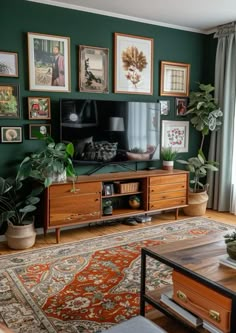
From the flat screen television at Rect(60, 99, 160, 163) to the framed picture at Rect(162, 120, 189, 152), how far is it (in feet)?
0.88

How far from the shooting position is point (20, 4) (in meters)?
3.43

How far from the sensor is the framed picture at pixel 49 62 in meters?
3.53

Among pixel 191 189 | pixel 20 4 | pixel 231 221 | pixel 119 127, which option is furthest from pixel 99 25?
pixel 231 221

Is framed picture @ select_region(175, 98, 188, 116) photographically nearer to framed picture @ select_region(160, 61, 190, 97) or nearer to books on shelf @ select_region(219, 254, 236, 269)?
framed picture @ select_region(160, 61, 190, 97)

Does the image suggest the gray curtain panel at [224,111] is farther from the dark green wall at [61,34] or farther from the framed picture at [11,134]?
the framed picture at [11,134]

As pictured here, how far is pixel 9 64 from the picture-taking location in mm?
3402

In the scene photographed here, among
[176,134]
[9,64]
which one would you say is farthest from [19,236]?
[176,134]

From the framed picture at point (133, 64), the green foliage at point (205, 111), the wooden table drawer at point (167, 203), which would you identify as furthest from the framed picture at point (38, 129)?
the green foliage at point (205, 111)

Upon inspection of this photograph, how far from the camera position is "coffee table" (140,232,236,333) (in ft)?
5.32

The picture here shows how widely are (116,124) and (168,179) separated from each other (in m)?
0.94

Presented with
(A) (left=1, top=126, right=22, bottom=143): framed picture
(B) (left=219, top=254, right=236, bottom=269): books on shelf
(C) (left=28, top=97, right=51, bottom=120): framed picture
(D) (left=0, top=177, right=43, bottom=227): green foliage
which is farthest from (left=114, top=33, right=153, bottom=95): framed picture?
(B) (left=219, top=254, right=236, bottom=269): books on shelf

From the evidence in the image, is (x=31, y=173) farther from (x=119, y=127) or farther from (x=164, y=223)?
(x=164, y=223)

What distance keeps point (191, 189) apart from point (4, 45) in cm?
298

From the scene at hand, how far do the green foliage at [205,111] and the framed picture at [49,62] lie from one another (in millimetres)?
1800
